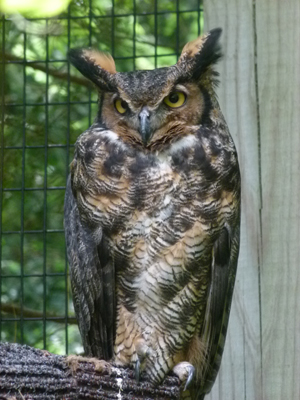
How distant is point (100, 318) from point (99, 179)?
49cm

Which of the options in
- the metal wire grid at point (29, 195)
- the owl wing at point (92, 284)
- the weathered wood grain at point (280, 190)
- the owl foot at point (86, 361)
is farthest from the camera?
the metal wire grid at point (29, 195)

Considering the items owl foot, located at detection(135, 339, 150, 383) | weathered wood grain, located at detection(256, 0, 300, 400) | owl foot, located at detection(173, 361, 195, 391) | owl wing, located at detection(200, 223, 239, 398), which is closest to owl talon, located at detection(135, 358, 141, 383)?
owl foot, located at detection(135, 339, 150, 383)

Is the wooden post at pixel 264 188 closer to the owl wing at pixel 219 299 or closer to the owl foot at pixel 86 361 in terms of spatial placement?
the owl wing at pixel 219 299

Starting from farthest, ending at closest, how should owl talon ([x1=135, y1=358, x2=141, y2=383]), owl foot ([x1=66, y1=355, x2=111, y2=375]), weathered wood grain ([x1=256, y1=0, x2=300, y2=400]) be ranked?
1. weathered wood grain ([x1=256, y1=0, x2=300, y2=400])
2. owl talon ([x1=135, y1=358, x2=141, y2=383])
3. owl foot ([x1=66, y1=355, x2=111, y2=375])

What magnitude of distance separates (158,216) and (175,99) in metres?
0.40

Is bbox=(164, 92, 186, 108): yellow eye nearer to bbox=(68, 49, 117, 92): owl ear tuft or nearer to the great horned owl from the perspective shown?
the great horned owl

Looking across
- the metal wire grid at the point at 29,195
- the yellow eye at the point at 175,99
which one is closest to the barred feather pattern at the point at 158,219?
the yellow eye at the point at 175,99

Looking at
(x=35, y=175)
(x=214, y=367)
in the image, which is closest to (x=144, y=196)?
(x=214, y=367)

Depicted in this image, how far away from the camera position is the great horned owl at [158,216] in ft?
8.09

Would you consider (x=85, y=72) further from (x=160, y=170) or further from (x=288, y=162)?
(x=288, y=162)

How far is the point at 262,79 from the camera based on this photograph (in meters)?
2.56

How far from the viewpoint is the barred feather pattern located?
2465 millimetres

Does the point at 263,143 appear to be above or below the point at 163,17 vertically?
below

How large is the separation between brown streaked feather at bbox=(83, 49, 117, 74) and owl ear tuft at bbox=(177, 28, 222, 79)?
0.25m
